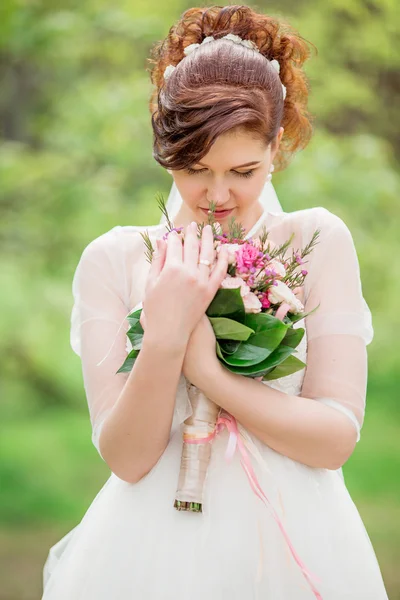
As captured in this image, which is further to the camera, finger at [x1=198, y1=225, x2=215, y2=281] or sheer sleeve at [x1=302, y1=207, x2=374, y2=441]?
sheer sleeve at [x1=302, y1=207, x2=374, y2=441]

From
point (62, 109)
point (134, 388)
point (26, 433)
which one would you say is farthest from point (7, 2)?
point (134, 388)

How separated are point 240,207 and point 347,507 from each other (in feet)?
2.52

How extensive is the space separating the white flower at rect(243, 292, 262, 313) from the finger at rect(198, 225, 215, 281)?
0.32 ft

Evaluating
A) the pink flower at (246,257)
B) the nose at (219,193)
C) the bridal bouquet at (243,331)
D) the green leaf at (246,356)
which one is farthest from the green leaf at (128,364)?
the nose at (219,193)

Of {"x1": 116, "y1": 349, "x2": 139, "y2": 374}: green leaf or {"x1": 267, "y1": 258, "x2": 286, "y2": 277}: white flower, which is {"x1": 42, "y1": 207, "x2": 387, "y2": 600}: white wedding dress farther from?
{"x1": 267, "y1": 258, "x2": 286, "y2": 277}: white flower

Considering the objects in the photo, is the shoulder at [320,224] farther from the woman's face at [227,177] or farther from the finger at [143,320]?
the finger at [143,320]

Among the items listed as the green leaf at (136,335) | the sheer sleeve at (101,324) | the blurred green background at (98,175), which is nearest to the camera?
the green leaf at (136,335)

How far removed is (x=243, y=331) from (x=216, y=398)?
16 cm

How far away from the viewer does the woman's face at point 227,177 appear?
2.06 metres

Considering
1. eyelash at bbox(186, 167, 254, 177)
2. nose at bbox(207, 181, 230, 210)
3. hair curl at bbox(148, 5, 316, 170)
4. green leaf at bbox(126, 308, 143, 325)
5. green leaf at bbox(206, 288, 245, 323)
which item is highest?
hair curl at bbox(148, 5, 316, 170)

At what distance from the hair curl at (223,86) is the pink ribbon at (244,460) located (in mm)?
623

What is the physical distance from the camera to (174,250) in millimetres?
1880

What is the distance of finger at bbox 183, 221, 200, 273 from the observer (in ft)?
6.05

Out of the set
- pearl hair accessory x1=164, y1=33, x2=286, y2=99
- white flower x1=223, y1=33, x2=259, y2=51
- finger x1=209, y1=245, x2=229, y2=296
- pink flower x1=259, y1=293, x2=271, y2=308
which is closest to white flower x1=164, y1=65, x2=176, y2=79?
pearl hair accessory x1=164, y1=33, x2=286, y2=99
